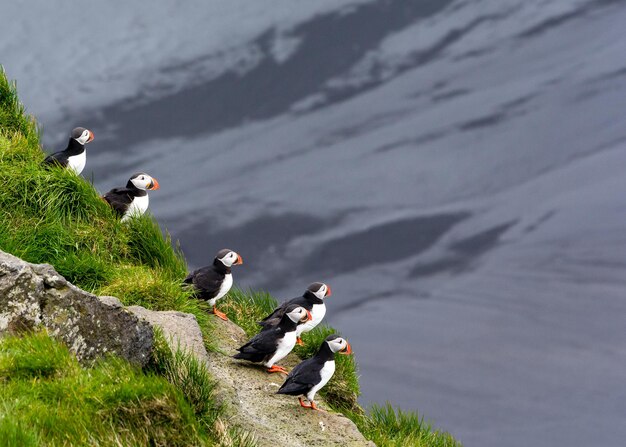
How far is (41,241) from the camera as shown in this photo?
16.2m

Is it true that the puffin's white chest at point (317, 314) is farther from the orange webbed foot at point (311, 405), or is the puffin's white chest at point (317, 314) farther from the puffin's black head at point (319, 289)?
the orange webbed foot at point (311, 405)

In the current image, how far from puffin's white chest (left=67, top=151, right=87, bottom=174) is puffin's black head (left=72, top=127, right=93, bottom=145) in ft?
0.87

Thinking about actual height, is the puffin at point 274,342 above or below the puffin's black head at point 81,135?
below

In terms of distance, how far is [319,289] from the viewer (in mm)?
16031

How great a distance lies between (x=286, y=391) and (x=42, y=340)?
11.2 feet

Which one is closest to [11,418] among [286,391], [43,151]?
[286,391]

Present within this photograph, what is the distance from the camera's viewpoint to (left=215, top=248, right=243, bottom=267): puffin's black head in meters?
15.9

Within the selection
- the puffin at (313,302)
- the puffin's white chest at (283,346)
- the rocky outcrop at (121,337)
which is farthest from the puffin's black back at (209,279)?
the rocky outcrop at (121,337)

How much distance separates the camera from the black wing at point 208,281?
15.6 metres

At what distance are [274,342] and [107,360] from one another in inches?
121

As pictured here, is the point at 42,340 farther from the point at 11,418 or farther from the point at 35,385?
the point at 11,418

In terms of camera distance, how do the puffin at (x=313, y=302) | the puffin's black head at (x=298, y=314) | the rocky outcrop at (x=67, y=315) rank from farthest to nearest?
the puffin at (x=313, y=302), the puffin's black head at (x=298, y=314), the rocky outcrop at (x=67, y=315)

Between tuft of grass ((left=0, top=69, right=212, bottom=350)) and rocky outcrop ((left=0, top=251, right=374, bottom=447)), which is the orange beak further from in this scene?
rocky outcrop ((left=0, top=251, right=374, bottom=447))

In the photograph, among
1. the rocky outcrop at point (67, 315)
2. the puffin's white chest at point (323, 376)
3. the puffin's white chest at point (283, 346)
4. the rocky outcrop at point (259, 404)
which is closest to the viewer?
the rocky outcrop at point (67, 315)
